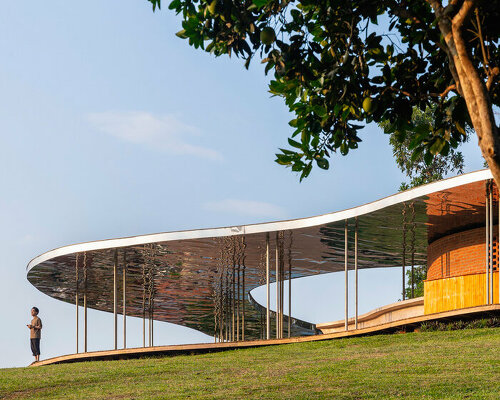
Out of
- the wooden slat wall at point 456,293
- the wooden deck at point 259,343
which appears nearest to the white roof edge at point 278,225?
the wooden slat wall at point 456,293

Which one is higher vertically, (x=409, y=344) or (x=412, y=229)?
(x=412, y=229)

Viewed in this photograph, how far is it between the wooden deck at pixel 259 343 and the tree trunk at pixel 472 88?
497 inches

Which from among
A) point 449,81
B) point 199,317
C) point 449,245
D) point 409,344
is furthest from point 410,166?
point 449,81

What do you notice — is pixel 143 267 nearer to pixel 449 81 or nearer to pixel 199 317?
pixel 199 317

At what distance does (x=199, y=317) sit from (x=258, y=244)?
1824cm

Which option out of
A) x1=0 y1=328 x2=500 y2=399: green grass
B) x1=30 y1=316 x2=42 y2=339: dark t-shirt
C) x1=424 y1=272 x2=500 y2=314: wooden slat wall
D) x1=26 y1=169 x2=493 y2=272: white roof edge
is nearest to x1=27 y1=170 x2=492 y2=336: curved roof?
x1=26 y1=169 x2=493 y2=272: white roof edge

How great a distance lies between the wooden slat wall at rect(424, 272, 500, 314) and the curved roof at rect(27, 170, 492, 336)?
187 cm

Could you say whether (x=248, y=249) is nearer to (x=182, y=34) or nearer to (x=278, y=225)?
(x=278, y=225)

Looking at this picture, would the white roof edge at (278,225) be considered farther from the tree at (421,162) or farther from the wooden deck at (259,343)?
the tree at (421,162)

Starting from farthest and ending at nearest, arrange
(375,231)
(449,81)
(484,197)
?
1. (375,231)
2. (484,197)
3. (449,81)

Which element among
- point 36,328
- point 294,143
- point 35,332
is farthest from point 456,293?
Answer: point 294,143

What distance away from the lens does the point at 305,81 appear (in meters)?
6.54

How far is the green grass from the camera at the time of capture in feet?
35.4

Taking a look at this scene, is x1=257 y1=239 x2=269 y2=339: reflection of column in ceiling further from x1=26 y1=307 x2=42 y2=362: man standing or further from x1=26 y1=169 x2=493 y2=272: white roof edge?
x1=26 y1=307 x2=42 y2=362: man standing
